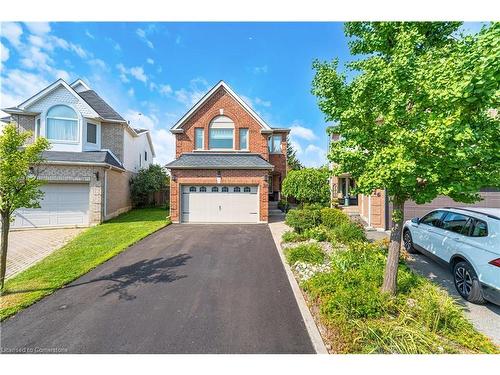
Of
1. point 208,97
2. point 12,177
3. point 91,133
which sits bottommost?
point 12,177

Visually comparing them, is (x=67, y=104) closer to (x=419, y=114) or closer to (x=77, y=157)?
(x=77, y=157)

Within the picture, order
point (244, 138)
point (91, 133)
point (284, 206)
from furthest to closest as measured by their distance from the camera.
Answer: point (284, 206) → point (244, 138) → point (91, 133)

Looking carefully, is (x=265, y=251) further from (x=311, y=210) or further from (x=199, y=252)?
(x=311, y=210)

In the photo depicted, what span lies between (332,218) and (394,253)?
4789 millimetres

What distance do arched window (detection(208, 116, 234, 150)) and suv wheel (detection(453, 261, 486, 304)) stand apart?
12784mm

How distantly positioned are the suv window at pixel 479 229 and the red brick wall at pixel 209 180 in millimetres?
8866

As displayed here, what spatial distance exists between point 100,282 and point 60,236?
21.3 ft

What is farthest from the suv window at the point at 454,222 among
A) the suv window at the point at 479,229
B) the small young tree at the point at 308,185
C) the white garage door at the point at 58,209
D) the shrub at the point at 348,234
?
the white garage door at the point at 58,209

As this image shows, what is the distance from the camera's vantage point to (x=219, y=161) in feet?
42.7

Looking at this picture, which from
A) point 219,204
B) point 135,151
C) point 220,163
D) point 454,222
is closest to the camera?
point 454,222

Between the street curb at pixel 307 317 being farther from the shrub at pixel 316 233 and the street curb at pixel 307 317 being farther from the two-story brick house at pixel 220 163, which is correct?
the two-story brick house at pixel 220 163

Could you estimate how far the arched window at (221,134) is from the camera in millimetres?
14844

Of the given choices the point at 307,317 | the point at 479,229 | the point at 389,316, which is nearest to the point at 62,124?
the point at 307,317

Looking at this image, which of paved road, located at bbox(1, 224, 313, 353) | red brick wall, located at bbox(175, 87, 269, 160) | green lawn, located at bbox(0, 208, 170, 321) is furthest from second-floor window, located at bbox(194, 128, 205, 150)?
paved road, located at bbox(1, 224, 313, 353)
